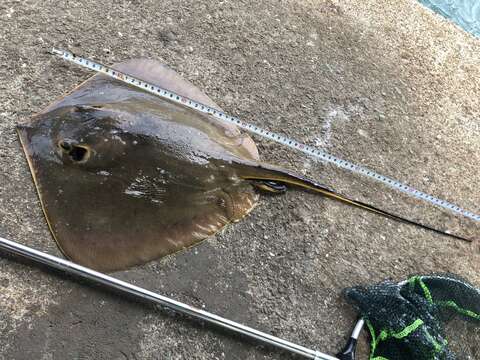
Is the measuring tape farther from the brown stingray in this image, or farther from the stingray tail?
the stingray tail

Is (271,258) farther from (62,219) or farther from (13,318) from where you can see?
(13,318)

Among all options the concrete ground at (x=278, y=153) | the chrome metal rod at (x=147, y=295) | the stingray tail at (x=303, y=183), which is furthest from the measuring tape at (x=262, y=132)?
the chrome metal rod at (x=147, y=295)

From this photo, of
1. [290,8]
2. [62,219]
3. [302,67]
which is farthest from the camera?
[290,8]

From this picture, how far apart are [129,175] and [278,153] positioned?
1133 millimetres

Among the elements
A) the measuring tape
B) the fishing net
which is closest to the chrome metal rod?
the fishing net


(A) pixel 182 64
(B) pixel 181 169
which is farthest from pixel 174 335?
(A) pixel 182 64

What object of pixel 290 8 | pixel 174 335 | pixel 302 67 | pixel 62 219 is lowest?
pixel 174 335

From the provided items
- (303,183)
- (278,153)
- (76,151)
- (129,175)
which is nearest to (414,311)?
(303,183)

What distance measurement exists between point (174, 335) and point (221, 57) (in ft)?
6.96

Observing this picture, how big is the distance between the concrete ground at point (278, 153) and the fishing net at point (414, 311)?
0.14 meters

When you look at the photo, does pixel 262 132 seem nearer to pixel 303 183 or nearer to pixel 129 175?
pixel 303 183

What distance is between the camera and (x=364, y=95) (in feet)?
12.1

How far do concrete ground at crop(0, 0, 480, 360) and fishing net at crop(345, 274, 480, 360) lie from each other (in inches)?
5.5

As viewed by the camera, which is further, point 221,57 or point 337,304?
point 221,57
